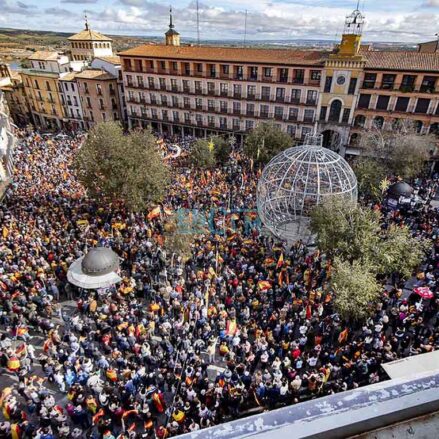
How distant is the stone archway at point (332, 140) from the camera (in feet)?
123

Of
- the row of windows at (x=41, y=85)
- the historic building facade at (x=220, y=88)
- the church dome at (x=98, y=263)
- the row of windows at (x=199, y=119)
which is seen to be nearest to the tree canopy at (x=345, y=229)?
the church dome at (x=98, y=263)

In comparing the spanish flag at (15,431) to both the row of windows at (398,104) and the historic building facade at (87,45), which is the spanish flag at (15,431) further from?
the historic building facade at (87,45)

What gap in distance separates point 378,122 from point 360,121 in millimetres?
1836

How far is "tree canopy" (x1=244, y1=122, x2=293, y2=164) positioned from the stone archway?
8.49m

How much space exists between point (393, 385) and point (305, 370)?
9.59 meters

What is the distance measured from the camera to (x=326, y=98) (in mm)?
35875

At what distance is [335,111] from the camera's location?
36281 mm

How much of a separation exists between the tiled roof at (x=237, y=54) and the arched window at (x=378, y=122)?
8.50 meters

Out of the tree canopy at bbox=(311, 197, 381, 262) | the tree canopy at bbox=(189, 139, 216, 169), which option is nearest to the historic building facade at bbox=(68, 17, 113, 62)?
the tree canopy at bbox=(189, 139, 216, 169)

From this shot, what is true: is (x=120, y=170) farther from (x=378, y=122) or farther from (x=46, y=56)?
(x=46, y=56)

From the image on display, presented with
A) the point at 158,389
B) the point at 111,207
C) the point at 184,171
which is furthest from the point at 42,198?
the point at 158,389

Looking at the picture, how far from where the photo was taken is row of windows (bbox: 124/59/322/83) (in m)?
36.8

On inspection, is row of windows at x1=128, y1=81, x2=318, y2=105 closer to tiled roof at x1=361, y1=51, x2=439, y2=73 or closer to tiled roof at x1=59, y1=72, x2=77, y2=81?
tiled roof at x1=361, y1=51, x2=439, y2=73

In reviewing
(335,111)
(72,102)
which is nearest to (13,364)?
(335,111)
